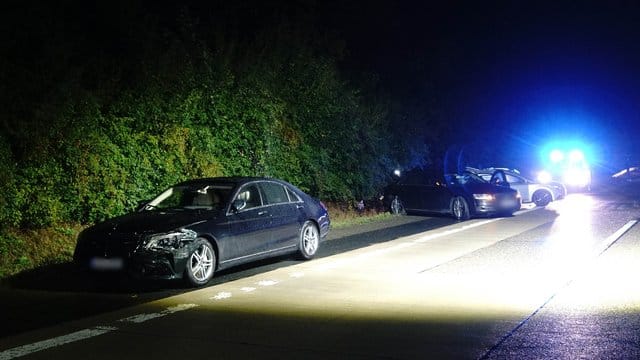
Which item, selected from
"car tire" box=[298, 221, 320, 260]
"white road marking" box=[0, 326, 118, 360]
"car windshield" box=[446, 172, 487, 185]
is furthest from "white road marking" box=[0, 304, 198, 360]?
"car windshield" box=[446, 172, 487, 185]

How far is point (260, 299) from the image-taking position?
29.2 ft

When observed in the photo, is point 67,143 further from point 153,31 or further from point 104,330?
point 104,330

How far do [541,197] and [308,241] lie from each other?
16.5m

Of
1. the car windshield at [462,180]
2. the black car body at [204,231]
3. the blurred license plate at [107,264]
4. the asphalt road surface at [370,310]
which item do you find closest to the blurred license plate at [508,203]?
the car windshield at [462,180]

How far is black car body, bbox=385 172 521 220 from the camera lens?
21.0 meters

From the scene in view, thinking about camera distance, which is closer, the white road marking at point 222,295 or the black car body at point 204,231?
the white road marking at point 222,295

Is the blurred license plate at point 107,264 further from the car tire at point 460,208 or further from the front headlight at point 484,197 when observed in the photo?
the front headlight at point 484,197

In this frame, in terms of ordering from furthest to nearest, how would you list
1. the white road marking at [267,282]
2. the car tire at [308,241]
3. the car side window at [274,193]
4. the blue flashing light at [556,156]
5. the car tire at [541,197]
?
the blue flashing light at [556,156]
the car tire at [541,197]
the car tire at [308,241]
the car side window at [274,193]
the white road marking at [267,282]

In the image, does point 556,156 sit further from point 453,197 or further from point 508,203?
point 453,197

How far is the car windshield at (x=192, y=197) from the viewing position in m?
11.1

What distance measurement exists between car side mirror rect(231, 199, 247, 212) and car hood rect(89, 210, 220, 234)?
1.08 feet

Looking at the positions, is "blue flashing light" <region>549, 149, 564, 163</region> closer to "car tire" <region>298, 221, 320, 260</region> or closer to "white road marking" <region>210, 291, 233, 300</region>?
"car tire" <region>298, 221, 320, 260</region>

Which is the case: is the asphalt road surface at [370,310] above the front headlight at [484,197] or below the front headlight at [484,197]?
below

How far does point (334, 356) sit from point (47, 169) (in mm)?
8010
